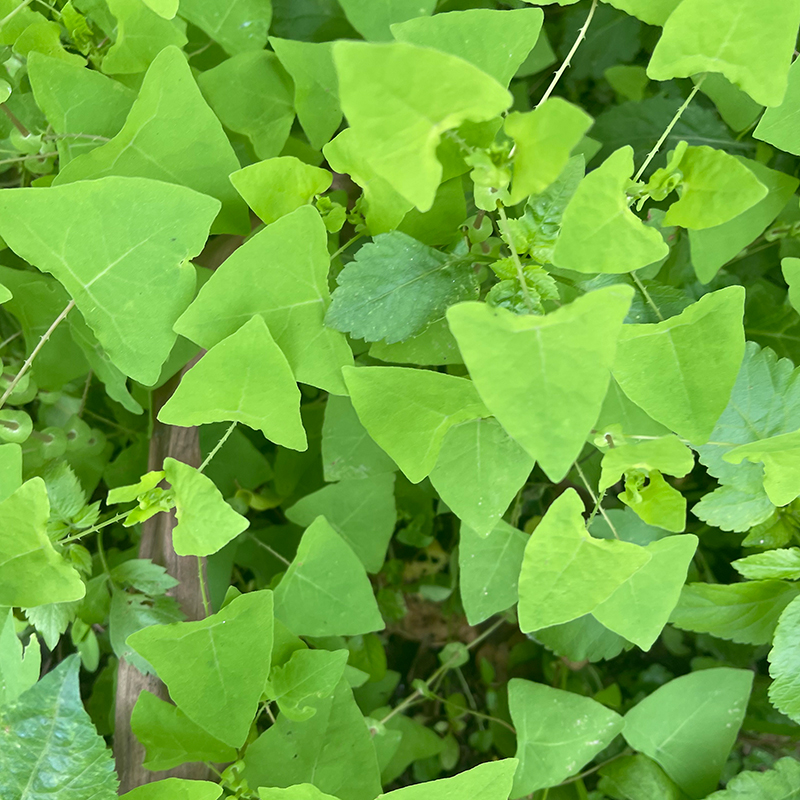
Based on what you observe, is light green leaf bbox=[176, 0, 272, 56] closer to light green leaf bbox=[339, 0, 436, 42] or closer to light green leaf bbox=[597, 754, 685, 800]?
light green leaf bbox=[339, 0, 436, 42]

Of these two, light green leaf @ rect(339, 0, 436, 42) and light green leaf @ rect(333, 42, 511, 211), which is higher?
light green leaf @ rect(339, 0, 436, 42)

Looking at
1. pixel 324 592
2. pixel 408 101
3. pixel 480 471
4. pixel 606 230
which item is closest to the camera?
pixel 408 101

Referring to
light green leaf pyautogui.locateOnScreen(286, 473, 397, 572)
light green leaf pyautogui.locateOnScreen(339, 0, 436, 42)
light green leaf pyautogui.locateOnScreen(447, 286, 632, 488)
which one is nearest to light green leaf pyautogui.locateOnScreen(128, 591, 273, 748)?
light green leaf pyautogui.locateOnScreen(286, 473, 397, 572)

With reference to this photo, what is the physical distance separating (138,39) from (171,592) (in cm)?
56

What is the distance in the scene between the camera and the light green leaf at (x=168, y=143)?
0.57 metres

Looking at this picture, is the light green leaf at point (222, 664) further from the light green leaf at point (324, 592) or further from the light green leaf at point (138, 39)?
the light green leaf at point (138, 39)

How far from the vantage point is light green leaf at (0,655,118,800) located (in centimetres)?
56

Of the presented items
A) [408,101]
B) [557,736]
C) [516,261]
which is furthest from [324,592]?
[408,101]

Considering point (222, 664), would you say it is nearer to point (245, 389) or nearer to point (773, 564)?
point (245, 389)

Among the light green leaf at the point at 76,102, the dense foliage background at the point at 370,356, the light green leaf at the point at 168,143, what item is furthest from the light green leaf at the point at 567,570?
the light green leaf at the point at 76,102

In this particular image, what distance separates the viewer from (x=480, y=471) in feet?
1.99

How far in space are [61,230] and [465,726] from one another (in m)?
0.91

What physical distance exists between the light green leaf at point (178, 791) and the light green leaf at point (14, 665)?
5.4 inches

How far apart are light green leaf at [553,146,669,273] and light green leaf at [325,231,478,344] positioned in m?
0.12
